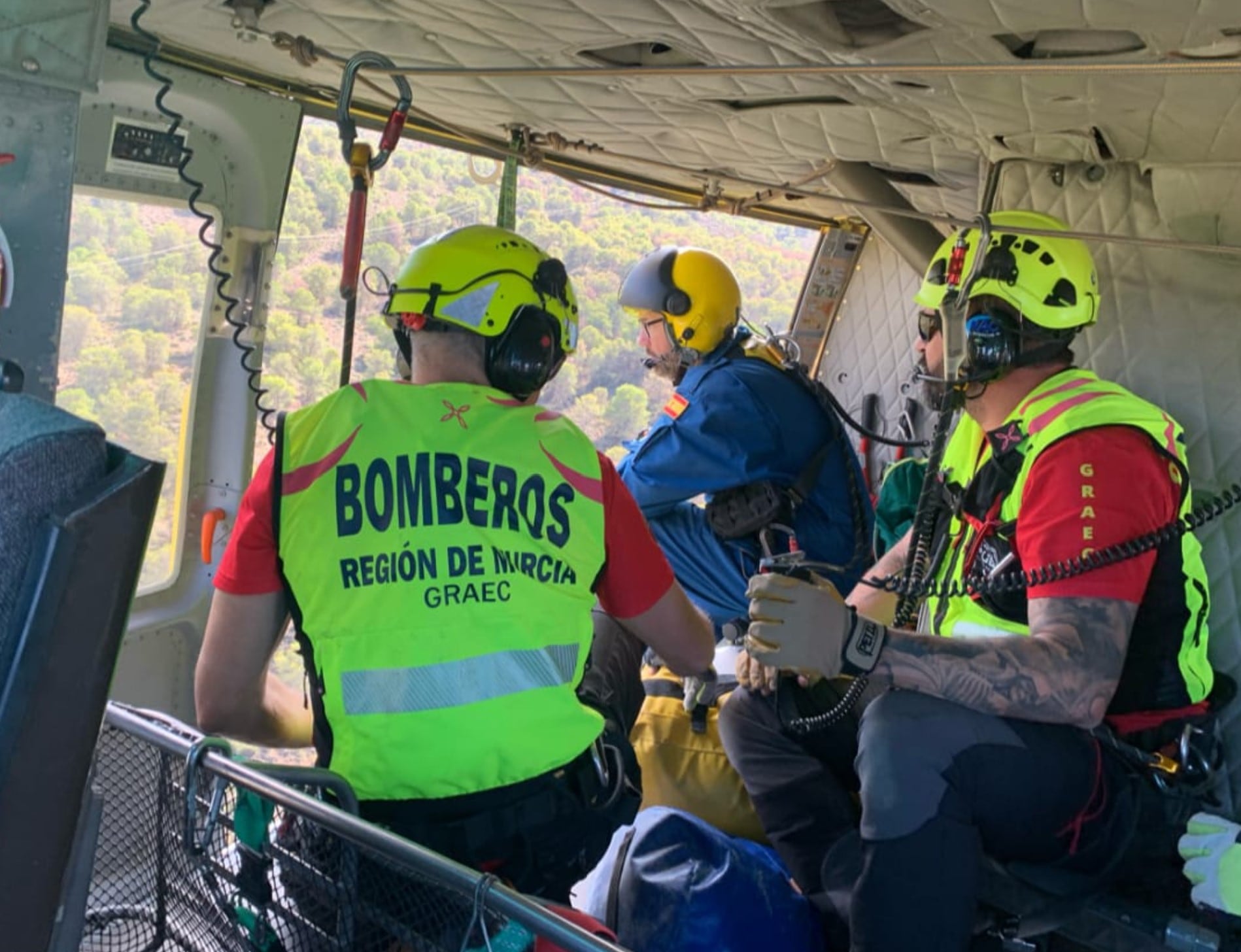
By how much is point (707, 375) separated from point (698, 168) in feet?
3.47

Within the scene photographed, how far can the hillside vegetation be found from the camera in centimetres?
298

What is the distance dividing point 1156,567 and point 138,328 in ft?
8.11

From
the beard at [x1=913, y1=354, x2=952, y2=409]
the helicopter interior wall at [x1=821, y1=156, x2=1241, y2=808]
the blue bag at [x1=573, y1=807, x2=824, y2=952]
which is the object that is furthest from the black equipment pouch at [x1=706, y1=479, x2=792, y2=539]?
the blue bag at [x1=573, y1=807, x2=824, y2=952]

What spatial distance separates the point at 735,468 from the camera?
3.41 m

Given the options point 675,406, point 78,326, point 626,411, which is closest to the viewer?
point 78,326

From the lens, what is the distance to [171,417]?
11.1 ft

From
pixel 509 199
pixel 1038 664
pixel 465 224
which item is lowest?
pixel 1038 664

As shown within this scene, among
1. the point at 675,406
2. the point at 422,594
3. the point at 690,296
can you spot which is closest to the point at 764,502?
the point at 675,406

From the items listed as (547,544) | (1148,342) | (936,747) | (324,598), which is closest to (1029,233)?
(1148,342)

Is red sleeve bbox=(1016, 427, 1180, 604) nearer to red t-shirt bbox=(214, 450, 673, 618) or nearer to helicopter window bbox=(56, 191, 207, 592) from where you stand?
red t-shirt bbox=(214, 450, 673, 618)

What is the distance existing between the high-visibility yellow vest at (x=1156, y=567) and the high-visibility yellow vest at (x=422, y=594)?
0.90 m

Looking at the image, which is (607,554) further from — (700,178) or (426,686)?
(700,178)

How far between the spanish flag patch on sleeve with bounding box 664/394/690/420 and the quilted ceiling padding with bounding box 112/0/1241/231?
788mm

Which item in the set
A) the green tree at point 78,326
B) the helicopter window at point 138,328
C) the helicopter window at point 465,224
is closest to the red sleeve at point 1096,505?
the helicopter window at point 465,224
